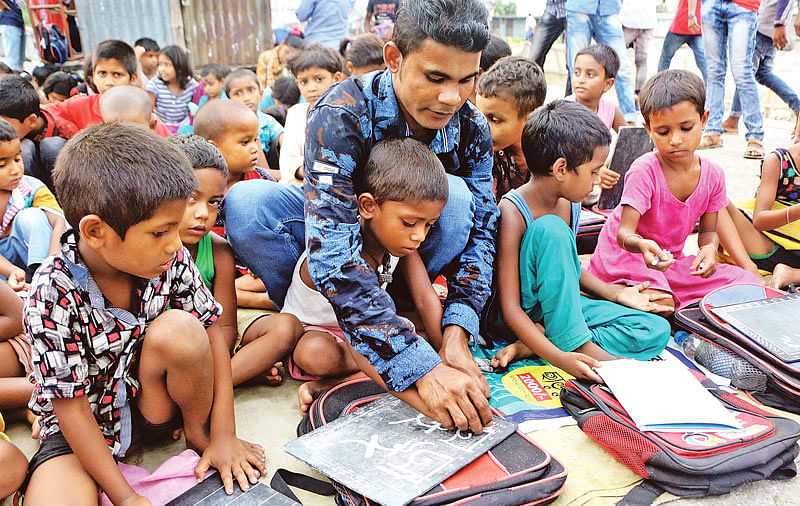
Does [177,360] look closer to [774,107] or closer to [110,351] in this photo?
[110,351]

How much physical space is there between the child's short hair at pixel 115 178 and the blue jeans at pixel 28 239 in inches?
45.3

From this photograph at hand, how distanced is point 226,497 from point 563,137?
5.03 ft

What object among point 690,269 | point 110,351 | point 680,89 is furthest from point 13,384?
point 680,89

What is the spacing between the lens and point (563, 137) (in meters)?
2.05

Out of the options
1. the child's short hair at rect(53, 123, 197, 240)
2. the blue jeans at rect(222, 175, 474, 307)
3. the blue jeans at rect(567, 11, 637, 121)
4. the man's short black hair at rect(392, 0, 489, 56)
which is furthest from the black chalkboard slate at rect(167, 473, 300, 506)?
the blue jeans at rect(567, 11, 637, 121)

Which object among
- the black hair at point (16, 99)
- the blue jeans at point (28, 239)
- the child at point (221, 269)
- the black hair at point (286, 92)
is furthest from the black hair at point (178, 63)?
the child at point (221, 269)

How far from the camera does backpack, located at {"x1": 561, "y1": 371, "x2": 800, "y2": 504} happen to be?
145cm

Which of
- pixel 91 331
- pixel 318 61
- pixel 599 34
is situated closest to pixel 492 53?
pixel 318 61

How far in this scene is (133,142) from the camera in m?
1.31

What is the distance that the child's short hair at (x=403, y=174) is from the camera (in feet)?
5.57

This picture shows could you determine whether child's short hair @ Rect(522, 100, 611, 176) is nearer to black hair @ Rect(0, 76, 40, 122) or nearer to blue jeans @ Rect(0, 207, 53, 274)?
blue jeans @ Rect(0, 207, 53, 274)

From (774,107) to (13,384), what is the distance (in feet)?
25.1

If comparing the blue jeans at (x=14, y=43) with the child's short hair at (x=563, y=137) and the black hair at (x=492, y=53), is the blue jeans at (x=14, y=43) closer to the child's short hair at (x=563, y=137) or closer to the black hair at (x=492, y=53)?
the black hair at (x=492, y=53)

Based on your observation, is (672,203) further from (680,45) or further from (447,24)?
(680,45)
